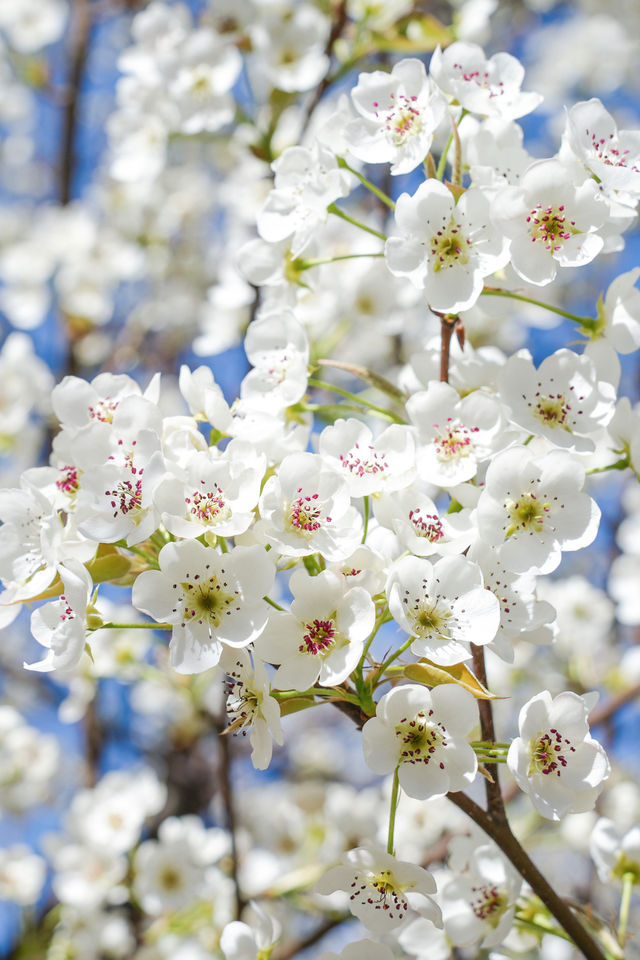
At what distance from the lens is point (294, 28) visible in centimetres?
251

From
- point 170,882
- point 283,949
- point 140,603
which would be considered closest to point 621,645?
point 283,949

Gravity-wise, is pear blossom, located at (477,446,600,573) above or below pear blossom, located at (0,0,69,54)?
above

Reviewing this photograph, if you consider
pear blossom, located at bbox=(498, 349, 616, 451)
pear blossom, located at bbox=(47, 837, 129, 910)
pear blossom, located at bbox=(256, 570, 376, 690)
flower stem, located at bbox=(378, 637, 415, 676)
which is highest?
pear blossom, located at bbox=(498, 349, 616, 451)

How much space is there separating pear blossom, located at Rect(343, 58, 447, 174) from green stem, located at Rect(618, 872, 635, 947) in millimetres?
1241

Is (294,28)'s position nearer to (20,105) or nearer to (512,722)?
(512,722)

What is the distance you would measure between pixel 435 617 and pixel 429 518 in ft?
0.48

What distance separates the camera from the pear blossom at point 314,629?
3.50 feet

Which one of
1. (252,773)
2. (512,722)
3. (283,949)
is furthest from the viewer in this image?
(252,773)

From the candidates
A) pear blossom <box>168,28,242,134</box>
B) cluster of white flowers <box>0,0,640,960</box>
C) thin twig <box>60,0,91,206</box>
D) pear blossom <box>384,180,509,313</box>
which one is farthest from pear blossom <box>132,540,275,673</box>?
thin twig <box>60,0,91,206</box>

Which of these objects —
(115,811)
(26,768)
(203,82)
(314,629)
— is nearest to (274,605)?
(314,629)

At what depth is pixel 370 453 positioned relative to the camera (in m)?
1.22

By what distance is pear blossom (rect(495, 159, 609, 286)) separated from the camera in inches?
46.9

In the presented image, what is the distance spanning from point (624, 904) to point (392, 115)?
133cm

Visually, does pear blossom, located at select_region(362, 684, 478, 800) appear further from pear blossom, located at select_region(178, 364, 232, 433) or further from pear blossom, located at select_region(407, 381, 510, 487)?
pear blossom, located at select_region(178, 364, 232, 433)
